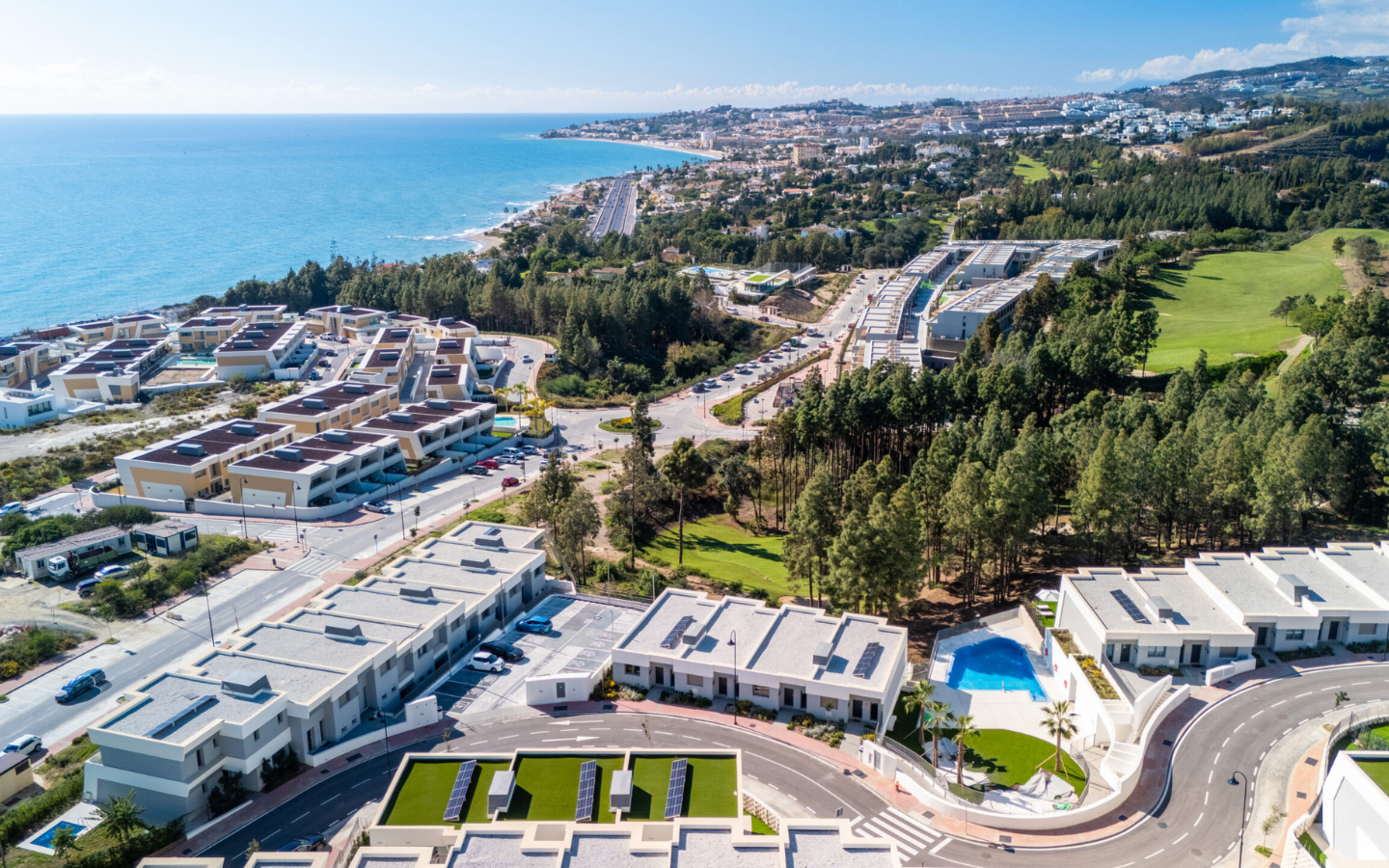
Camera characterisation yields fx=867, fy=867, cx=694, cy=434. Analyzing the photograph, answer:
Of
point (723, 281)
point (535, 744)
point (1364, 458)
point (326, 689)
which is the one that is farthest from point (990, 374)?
point (723, 281)

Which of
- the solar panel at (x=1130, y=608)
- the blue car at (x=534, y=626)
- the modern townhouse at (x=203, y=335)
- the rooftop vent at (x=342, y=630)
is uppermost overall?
the modern townhouse at (x=203, y=335)

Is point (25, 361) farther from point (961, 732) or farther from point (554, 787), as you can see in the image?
point (961, 732)

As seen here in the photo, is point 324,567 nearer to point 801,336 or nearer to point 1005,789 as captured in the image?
point 1005,789

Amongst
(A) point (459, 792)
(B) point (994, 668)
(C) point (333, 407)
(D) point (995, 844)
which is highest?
(C) point (333, 407)

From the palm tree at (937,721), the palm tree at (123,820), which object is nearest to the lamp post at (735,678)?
the palm tree at (937,721)

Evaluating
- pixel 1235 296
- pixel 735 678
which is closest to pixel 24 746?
pixel 735 678

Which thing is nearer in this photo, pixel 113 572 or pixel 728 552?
→ pixel 113 572

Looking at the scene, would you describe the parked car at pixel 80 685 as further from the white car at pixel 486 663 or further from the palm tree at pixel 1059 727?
the palm tree at pixel 1059 727
